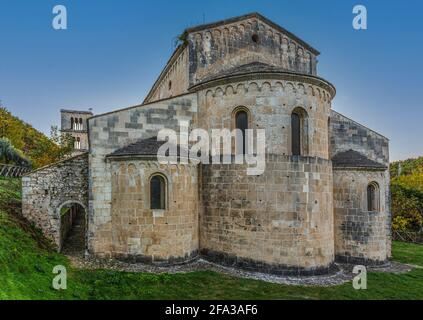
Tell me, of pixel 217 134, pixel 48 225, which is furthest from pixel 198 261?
pixel 48 225

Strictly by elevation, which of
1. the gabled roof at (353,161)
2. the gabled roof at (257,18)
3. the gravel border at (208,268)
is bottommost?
the gravel border at (208,268)

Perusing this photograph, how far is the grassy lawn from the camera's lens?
9.09m

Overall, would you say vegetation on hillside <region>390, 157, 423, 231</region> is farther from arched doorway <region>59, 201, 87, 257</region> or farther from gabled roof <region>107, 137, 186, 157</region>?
arched doorway <region>59, 201, 87, 257</region>

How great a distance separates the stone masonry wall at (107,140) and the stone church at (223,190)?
0.04m

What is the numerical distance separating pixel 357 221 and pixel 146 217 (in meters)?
9.62

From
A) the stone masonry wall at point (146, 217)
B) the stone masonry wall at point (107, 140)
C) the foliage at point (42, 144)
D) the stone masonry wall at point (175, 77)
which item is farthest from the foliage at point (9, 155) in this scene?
the stone masonry wall at point (146, 217)

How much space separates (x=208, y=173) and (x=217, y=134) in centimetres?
173

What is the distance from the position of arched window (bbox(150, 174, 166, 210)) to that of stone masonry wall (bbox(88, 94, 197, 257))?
69.9 inches

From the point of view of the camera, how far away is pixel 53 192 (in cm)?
1380

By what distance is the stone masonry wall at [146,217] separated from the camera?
13.0 m

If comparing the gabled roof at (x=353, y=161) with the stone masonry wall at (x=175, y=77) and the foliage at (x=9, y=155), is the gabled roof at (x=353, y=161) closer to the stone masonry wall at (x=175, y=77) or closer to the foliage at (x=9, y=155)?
the stone masonry wall at (x=175, y=77)

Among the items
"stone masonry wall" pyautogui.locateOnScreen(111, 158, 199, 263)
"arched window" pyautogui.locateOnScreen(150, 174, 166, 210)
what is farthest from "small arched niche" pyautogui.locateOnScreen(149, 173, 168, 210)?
"stone masonry wall" pyautogui.locateOnScreen(111, 158, 199, 263)

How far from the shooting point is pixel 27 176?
13.6 m

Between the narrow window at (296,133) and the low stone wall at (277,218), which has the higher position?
the narrow window at (296,133)
